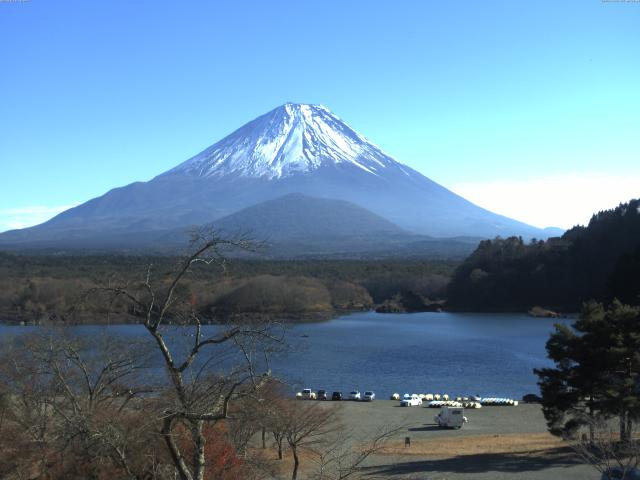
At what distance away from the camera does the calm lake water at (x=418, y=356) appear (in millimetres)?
22672

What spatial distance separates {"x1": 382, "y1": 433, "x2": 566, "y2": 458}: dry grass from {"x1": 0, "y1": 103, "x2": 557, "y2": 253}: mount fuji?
400ft

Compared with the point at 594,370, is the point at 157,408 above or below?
above

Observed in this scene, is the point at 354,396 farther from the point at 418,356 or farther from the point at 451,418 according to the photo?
the point at 418,356

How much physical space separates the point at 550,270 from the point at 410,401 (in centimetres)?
3193

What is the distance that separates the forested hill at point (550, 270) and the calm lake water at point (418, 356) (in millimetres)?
6579

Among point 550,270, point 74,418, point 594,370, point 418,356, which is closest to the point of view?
point 74,418

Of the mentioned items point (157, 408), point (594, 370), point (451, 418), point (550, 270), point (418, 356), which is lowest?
point (418, 356)

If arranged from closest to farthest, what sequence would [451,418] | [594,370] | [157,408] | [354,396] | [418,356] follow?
[157,408] < [594,370] < [451,418] < [354,396] < [418,356]

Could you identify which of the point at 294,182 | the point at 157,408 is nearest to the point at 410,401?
the point at 157,408

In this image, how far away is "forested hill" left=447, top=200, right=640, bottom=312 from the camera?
4647 centimetres

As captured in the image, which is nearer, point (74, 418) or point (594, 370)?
point (74, 418)

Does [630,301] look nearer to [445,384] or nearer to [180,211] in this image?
[445,384]

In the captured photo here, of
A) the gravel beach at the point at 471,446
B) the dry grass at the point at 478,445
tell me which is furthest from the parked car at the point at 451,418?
the dry grass at the point at 478,445

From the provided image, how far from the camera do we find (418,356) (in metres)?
28.4
